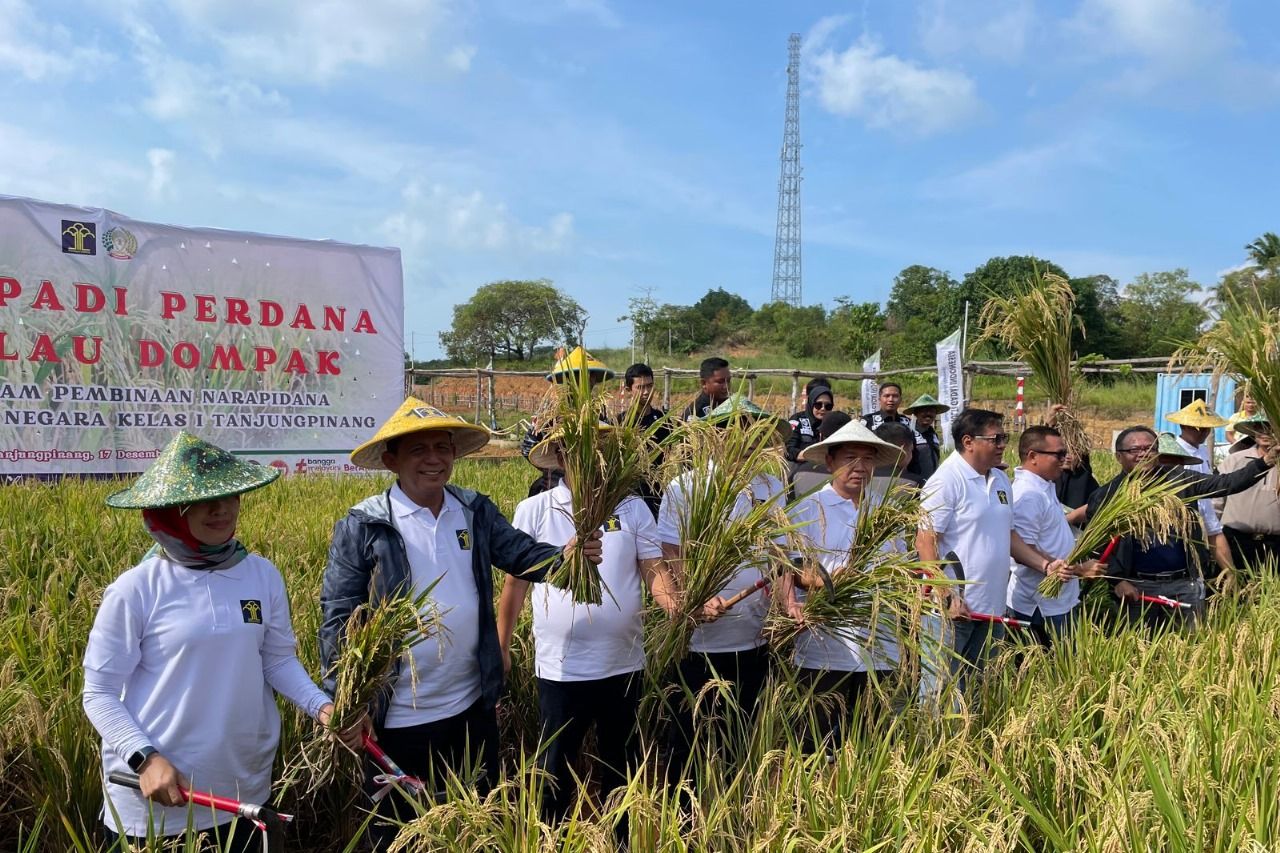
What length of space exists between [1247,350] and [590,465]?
10.6 ft

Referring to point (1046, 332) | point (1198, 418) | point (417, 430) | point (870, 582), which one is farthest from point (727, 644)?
point (1198, 418)

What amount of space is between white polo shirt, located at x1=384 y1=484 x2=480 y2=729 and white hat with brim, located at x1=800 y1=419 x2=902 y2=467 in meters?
1.64

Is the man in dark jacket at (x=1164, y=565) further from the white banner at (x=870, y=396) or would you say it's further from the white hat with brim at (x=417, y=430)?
the white banner at (x=870, y=396)

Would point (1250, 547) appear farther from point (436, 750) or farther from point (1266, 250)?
point (1266, 250)

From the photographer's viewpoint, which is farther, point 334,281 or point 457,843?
point 334,281

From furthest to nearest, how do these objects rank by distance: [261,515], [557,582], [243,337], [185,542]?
[243,337], [261,515], [557,582], [185,542]

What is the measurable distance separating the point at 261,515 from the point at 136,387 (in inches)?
123

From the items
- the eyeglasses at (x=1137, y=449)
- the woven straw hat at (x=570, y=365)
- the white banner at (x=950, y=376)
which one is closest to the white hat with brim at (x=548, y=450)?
the woven straw hat at (x=570, y=365)

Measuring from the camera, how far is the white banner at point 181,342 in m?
7.57

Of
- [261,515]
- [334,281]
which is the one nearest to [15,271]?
[334,281]

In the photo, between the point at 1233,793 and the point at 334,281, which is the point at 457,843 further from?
the point at 334,281

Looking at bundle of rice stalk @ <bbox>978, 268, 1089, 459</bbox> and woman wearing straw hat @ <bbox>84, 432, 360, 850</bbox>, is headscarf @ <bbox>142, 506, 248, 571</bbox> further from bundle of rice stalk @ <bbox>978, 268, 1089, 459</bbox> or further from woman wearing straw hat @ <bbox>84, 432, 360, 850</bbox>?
bundle of rice stalk @ <bbox>978, 268, 1089, 459</bbox>

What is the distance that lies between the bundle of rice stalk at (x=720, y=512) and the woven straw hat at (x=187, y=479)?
4.16 feet

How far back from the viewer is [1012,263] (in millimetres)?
28234
